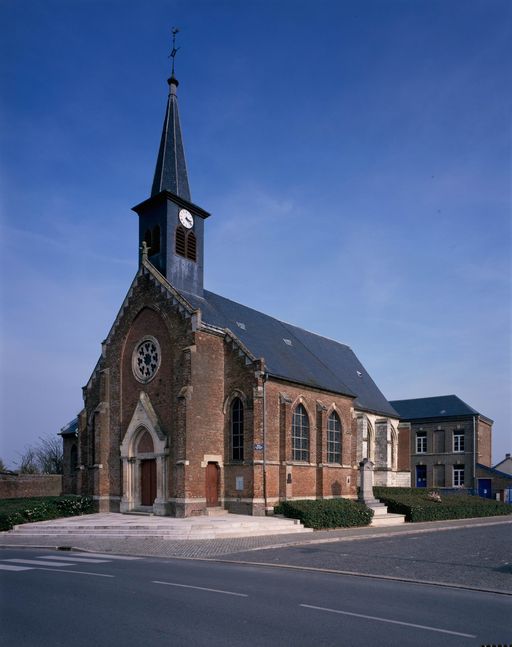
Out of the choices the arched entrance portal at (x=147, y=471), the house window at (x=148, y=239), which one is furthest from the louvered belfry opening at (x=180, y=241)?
the arched entrance portal at (x=147, y=471)

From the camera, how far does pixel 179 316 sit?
81.7 feet

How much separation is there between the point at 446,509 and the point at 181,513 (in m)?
15.7

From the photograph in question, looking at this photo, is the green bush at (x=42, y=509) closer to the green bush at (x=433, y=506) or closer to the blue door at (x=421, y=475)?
the green bush at (x=433, y=506)

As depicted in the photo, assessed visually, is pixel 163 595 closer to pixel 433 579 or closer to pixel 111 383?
pixel 433 579

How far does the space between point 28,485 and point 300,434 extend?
21228 mm

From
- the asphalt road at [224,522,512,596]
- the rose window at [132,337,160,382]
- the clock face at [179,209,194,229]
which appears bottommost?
the asphalt road at [224,522,512,596]

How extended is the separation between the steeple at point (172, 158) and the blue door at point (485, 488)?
33.6 m

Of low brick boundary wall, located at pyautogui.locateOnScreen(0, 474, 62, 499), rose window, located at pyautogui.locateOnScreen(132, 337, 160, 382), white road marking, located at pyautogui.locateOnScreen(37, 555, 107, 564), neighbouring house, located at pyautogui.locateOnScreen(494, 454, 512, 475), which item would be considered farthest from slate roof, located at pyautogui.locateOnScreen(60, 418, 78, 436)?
neighbouring house, located at pyautogui.locateOnScreen(494, 454, 512, 475)

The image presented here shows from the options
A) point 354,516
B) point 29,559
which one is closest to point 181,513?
point 354,516

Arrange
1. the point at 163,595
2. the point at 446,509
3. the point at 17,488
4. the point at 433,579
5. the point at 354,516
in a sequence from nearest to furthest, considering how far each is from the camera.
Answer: the point at 163,595
the point at 433,579
the point at 354,516
the point at 446,509
the point at 17,488

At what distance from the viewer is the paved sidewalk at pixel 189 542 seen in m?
16.3

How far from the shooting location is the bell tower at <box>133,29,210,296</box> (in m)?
26.6

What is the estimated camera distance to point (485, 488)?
1786 inches

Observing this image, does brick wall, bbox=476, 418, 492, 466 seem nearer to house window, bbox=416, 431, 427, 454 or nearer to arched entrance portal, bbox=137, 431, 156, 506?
house window, bbox=416, 431, 427, 454
